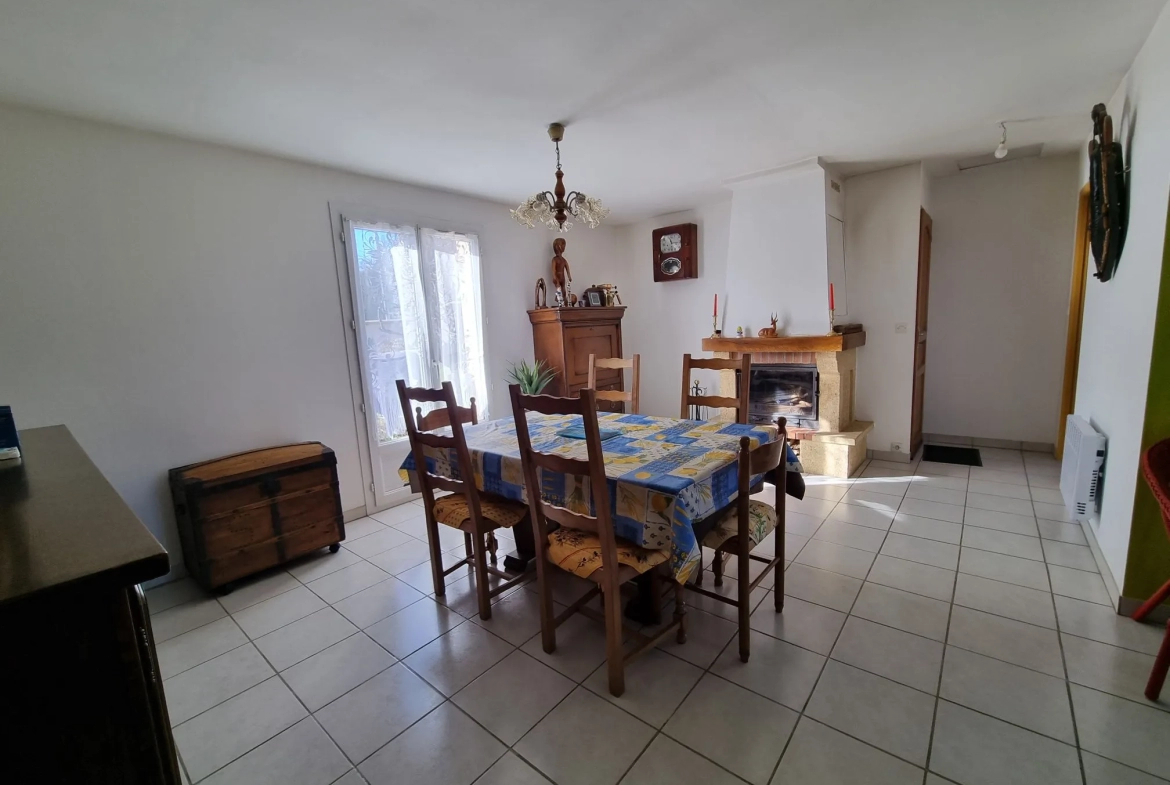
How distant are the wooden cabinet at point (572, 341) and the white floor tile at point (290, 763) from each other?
3018 mm

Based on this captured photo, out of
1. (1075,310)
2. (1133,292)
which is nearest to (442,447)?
(1133,292)

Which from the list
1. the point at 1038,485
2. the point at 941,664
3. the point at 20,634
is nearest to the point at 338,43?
the point at 20,634

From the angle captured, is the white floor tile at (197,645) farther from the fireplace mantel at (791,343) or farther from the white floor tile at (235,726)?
the fireplace mantel at (791,343)

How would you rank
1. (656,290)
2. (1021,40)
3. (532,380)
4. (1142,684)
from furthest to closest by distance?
(656,290)
(532,380)
(1021,40)
(1142,684)

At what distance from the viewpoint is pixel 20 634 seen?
0.58m

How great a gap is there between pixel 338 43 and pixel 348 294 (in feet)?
5.66

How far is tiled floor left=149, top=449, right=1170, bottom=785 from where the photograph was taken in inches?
55.3

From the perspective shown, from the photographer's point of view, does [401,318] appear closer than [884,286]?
Yes

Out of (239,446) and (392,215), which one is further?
(392,215)

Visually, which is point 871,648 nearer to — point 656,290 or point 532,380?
point 532,380

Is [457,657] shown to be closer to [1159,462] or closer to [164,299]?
[164,299]

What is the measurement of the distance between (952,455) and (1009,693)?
308cm

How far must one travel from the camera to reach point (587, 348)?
4445 millimetres

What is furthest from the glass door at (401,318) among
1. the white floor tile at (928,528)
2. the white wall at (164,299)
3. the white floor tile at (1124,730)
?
the white floor tile at (1124,730)
